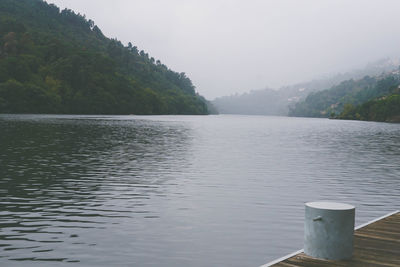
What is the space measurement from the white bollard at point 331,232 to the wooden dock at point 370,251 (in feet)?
0.66

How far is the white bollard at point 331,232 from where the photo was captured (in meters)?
10.7

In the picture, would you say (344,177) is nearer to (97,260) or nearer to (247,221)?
(247,221)

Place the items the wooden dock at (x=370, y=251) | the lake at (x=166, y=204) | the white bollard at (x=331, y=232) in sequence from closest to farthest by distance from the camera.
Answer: the wooden dock at (x=370, y=251) < the white bollard at (x=331, y=232) < the lake at (x=166, y=204)

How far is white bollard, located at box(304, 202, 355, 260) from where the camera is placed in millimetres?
10727

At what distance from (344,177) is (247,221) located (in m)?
15.8

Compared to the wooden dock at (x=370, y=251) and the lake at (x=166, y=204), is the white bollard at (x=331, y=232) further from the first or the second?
the lake at (x=166, y=204)

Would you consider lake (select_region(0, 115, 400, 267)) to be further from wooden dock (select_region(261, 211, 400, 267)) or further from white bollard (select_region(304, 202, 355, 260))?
white bollard (select_region(304, 202, 355, 260))

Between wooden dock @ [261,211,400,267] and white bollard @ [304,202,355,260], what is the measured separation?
0.20 meters

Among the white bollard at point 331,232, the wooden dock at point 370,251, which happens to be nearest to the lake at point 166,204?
the wooden dock at point 370,251

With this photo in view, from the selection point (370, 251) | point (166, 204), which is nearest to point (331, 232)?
point (370, 251)

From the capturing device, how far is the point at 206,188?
25797 mm

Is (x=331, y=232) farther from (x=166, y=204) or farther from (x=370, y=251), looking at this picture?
(x=166, y=204)

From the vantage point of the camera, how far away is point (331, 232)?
10.8 meters

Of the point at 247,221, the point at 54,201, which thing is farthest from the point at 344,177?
the point at 54,201
